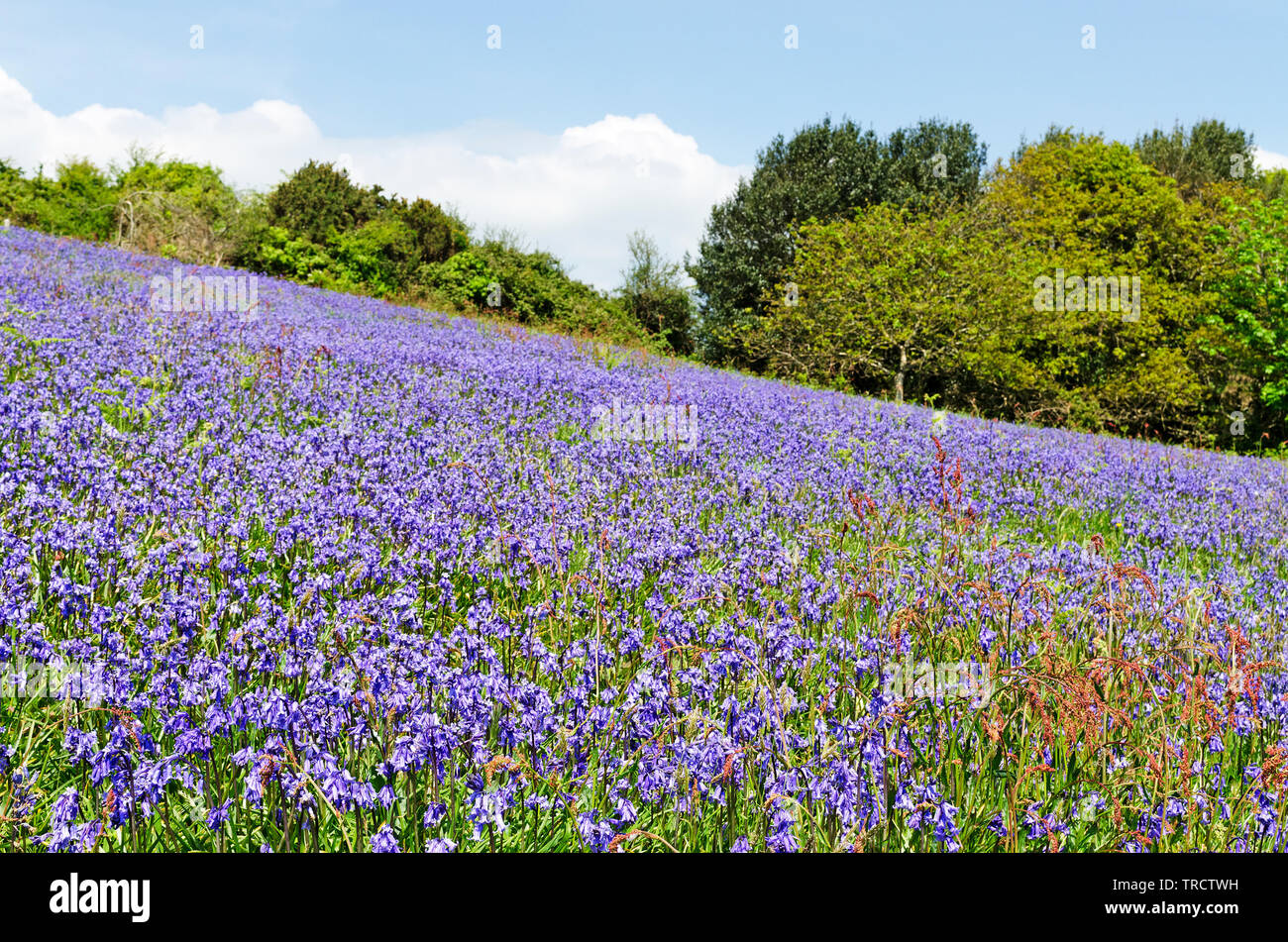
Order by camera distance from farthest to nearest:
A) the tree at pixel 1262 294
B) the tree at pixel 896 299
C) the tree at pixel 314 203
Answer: the tree at pixel 314 203
the tree at pixel 1262 294
the tree at pixel 896 299

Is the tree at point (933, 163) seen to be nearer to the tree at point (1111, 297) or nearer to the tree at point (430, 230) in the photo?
the tree at point (1111, 297)

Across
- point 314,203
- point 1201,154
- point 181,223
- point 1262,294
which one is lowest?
point 1262,294

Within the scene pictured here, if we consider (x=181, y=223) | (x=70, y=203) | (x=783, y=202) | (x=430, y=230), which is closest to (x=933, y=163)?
(x=783, y=202)

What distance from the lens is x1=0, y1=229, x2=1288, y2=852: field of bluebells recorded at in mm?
2203

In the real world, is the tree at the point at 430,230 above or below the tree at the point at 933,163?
below

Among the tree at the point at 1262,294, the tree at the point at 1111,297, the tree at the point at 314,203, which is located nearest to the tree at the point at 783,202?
the tree at the point at 1111,297

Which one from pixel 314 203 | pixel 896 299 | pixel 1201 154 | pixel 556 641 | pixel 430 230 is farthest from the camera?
pixel 1201 154

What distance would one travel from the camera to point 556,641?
10.8 feet

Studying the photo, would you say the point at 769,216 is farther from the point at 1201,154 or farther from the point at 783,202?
the point at 1201,154

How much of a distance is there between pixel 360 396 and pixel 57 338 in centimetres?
275

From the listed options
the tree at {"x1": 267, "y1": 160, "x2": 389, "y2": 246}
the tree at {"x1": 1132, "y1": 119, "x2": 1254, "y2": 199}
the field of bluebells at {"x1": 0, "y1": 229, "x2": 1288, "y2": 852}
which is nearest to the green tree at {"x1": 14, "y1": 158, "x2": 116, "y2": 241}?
the tree at {"x1": 267, "y1": 160, "x2": 389, "y2": 246}

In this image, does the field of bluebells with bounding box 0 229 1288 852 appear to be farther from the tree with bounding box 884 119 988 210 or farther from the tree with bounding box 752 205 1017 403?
the tree with bounding box 884 119 988 210

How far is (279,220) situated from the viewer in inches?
1171

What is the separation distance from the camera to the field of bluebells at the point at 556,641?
2.20 metres
